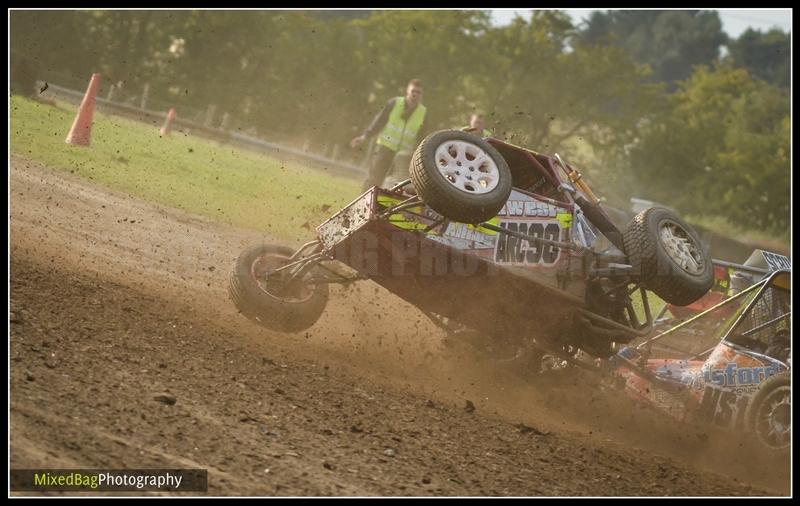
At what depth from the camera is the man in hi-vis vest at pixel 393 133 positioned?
11328 mm

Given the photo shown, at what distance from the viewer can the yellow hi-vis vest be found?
11328 millimetres

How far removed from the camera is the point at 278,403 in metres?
6.02

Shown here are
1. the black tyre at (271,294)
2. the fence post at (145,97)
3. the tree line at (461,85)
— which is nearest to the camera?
the black tyre at (271,294)

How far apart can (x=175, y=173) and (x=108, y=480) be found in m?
11.4

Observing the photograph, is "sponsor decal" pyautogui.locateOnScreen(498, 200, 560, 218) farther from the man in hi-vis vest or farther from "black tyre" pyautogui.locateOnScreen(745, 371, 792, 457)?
the man in hi-vis vest

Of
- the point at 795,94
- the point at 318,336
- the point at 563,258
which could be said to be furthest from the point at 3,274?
the point at 795,94

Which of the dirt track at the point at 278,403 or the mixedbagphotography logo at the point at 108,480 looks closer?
the mixedbagphotography logo at the point at 108,480

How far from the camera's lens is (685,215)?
44625mm

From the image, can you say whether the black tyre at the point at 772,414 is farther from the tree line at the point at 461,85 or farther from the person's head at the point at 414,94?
the tree line at the point at 461,85

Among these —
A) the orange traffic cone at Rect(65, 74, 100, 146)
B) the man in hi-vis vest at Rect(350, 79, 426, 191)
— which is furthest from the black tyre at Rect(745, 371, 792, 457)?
the orange traffic cone at Rect(65, 74, 100, 146)

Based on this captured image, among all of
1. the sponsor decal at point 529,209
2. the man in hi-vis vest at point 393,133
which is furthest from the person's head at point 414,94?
the sponsor decal at point 529,209

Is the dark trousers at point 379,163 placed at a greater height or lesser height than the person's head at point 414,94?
lesser

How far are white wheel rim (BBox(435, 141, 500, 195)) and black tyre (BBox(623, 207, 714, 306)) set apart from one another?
1.18 meters

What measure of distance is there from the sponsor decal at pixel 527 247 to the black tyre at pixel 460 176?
0.45m
